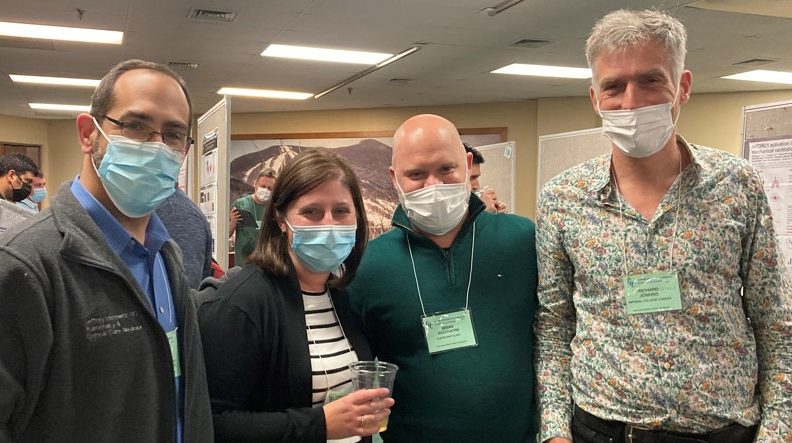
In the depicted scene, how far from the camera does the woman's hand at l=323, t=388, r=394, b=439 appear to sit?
1.57 metres

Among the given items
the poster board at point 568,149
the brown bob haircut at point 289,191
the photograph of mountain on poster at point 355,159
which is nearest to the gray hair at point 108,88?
the brown bob haircut at point 289,191

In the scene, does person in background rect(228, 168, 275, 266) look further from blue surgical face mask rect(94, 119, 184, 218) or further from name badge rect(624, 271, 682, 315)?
name badge rect(624, 271, 682, 315)

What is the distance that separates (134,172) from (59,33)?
6.08 metres

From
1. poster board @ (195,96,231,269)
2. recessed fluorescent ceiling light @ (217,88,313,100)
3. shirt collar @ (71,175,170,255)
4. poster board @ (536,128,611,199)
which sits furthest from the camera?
recessed fluorescent ceiling light @ (217,88,313,100)

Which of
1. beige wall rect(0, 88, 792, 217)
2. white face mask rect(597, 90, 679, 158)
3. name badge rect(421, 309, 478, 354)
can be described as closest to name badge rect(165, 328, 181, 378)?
name badge rect(421, 309, 478, 354)

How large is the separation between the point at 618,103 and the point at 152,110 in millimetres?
1147

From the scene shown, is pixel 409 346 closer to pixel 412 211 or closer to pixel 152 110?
pixel 412 211

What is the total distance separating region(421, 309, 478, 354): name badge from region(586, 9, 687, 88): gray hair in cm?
81

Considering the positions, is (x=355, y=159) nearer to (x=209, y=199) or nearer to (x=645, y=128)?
(x=209, y=199)

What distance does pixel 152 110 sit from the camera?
4.66 ft

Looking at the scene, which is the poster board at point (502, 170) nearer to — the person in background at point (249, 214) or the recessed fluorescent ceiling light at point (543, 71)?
the recessed fluorescent ceiling light at point (543, 71)

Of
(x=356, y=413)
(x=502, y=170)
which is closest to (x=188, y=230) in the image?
(x=356, y=413)

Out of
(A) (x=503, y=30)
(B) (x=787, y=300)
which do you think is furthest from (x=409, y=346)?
(A) (x=503, y=30)

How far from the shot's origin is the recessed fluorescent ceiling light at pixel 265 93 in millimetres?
9626
